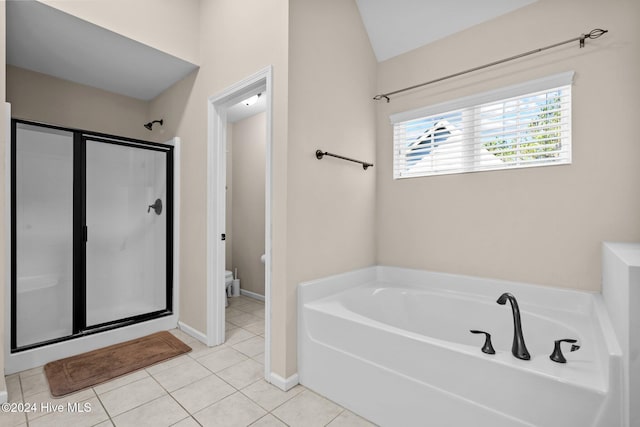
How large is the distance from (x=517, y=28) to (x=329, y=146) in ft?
4.81

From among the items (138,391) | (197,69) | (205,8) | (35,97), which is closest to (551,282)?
(138,391)

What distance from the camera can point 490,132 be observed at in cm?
212

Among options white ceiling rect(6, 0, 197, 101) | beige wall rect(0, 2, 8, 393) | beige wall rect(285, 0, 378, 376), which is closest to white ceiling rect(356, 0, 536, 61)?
beige wall rect(285, 0, 378, 376)

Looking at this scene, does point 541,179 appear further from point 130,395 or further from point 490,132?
point 130,395

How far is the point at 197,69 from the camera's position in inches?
108

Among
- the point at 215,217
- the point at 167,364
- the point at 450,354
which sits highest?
the point at 215,217

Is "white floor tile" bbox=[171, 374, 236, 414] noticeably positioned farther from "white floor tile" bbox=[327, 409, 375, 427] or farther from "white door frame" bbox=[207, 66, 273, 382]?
"white floor tile" bbox=[327, 409, 375, 427]

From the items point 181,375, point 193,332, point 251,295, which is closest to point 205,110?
point 193,332

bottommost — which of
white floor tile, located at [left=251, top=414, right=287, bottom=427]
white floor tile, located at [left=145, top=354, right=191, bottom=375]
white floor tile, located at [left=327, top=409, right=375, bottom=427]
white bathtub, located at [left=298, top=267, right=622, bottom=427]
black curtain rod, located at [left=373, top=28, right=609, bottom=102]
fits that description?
white floor tile, located at [left=145, top=354, right=191, bottom=375]

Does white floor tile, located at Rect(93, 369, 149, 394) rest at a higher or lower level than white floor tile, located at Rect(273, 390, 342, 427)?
lower

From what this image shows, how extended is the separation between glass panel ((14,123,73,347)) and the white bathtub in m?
2.12

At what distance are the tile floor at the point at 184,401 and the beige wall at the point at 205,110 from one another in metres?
0.24

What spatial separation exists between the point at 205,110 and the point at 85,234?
1.46 metres

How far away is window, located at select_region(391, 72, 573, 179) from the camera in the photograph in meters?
1.87
